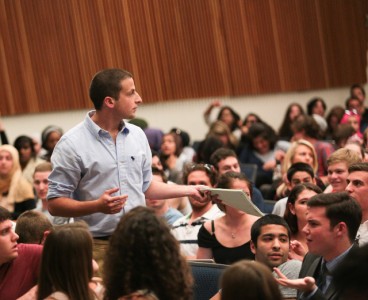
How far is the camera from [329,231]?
461 centimetres

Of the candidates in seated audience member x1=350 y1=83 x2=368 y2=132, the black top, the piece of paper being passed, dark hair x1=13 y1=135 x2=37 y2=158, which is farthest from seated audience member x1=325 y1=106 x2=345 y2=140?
the piece of paper being passed

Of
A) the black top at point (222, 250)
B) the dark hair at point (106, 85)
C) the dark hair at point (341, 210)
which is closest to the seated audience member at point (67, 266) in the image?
the dark hair at point (106, 85)

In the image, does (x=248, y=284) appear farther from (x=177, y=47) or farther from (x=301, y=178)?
(x=177, y=47)

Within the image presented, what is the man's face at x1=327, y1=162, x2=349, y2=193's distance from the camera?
6879 mm

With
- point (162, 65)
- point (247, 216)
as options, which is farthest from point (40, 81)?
point (247, 216)

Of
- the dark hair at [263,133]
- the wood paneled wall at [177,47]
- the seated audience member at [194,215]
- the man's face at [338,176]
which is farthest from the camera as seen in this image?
the wood paneled wall at [177,47]

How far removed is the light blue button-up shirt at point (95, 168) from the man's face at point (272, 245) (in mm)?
741

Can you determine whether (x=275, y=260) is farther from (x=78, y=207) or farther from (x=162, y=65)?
(x=162, y=65)

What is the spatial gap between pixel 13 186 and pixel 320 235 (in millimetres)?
4596

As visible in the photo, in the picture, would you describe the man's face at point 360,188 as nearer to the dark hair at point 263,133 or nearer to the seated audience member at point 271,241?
the seated audience member at point 271,241

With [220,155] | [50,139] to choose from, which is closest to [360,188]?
[220,155]

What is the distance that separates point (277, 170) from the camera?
9375 millimetres

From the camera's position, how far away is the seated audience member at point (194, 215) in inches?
260

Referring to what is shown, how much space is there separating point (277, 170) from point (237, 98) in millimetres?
5260
